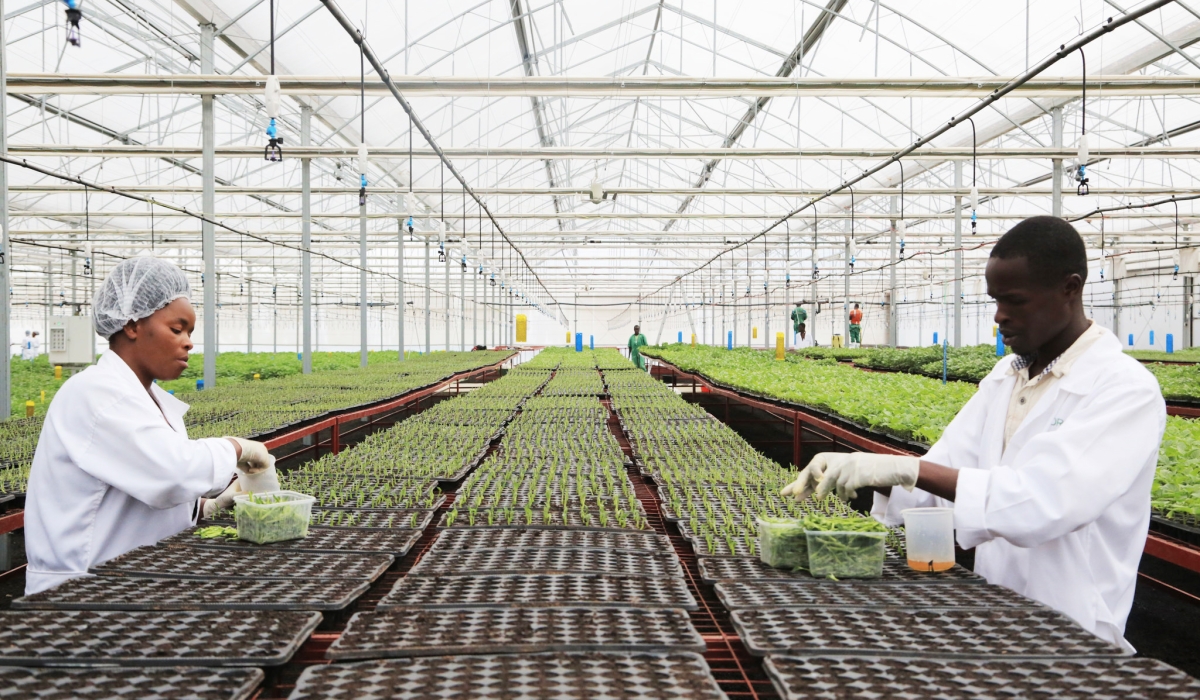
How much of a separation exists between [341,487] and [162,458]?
3.74 feet

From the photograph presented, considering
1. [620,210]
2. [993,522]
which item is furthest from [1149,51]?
[620,210]

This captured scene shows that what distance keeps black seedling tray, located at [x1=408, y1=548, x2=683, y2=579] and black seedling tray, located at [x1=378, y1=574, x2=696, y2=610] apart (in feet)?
0.12

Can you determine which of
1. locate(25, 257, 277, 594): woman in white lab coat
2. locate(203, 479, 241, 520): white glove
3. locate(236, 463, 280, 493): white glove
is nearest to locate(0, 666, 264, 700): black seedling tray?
locate(25, 257, 277, 594): woman in white lab coat

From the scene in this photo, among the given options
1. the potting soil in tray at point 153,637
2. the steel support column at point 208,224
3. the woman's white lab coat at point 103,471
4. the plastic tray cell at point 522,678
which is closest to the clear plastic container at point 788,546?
the plastic tray cell at point 522,678

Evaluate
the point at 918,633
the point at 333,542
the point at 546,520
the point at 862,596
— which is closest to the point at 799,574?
the point at 862,596

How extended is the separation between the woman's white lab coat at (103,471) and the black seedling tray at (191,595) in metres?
0.18

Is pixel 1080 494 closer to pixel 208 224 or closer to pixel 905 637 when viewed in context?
pixel 905 637

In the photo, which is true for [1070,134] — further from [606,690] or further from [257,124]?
[606,690]

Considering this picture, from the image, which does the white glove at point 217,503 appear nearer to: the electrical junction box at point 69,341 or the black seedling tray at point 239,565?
the black seedling tray at point 239,565

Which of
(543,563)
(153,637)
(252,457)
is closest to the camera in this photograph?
(153,637)

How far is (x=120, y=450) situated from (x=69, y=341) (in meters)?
10.8

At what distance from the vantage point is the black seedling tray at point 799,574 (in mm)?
1826

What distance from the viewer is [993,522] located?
1631mm

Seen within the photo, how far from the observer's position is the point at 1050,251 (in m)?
1.76
